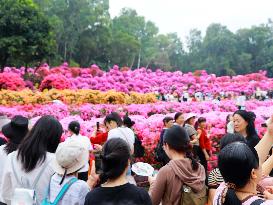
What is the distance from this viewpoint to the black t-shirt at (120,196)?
8.50 ft

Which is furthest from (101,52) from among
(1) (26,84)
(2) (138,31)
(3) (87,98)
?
(3) (87,98)

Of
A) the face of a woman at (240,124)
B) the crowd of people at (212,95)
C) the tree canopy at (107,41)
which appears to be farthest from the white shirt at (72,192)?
the tree canopy at (107,41)

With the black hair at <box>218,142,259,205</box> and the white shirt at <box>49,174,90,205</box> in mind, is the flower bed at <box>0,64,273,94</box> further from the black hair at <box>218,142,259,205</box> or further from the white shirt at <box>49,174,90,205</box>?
the black hair at <box>218,142,259,205</box>

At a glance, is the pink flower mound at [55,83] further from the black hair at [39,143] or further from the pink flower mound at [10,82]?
the black hair at [39,143]

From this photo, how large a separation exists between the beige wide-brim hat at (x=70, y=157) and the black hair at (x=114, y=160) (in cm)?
28

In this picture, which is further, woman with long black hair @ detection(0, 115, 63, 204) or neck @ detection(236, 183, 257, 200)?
woman with long black hair @ detection(0, 115, 63, 204)

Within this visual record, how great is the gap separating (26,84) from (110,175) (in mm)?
19993

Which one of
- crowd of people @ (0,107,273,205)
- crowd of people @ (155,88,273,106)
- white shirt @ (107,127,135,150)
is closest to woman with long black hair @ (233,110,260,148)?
white shirt @ (107,127,135,150)

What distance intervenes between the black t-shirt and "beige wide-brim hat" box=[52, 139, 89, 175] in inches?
13.3

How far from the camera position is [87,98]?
16.2 metres

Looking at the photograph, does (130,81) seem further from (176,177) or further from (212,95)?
(176,177)

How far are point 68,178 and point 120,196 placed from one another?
48cm

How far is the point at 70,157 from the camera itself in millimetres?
2891

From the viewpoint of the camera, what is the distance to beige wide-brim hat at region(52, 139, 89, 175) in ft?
9.49
